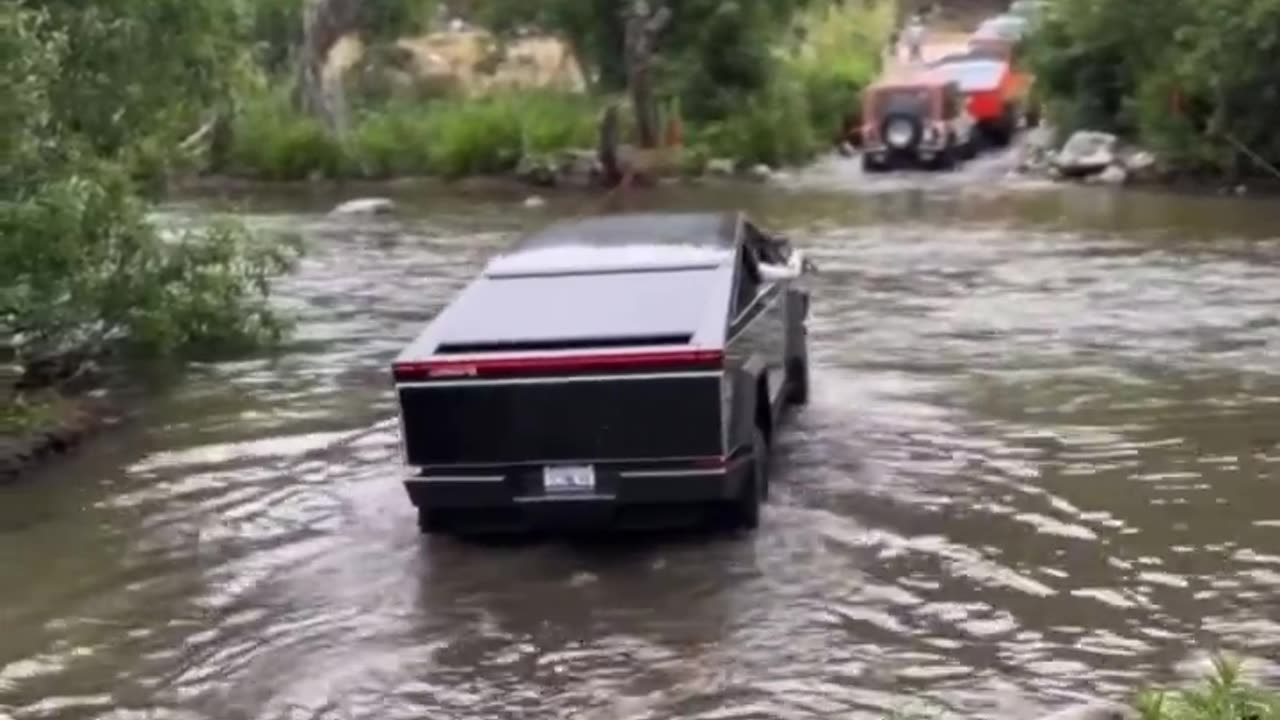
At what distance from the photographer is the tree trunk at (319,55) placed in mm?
38906

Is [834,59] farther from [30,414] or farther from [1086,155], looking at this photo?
[30,414]

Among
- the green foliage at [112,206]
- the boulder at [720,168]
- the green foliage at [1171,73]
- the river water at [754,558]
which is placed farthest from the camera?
the boulder at [720,168]

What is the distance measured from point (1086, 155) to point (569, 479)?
981 inches

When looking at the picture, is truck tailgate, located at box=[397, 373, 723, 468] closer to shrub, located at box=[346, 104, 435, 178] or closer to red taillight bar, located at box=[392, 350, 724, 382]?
red taillight bar, located at box=[392, 350, 724, 382]

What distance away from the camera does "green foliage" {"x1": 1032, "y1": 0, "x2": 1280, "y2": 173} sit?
97.7 ft

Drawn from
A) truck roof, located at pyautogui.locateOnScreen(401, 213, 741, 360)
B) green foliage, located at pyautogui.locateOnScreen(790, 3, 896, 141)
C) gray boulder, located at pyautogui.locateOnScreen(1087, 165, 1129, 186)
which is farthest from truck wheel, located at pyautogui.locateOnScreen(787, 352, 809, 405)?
green foliage, located at pyautogui.locateOnScreen(790, 3, 896, 141)

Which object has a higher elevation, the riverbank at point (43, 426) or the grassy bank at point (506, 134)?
the grassy bank at point (506, 134)

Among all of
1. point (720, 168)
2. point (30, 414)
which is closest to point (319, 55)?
point (720, 168)

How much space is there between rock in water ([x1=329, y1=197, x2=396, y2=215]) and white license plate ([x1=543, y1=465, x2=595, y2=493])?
21.5 m

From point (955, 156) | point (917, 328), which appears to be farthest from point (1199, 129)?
point (917, 328)

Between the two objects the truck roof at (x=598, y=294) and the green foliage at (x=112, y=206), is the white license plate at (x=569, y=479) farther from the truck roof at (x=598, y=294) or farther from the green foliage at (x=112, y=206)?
the green foliage at (x=112, y=206)

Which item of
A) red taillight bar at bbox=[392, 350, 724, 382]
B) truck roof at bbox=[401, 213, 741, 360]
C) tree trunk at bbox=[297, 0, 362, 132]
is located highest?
tree trunk at bbox=[297, 0, 362, 132]

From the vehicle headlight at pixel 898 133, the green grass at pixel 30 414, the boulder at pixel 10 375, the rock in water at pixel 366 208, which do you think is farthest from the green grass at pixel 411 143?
the green grass at pixel 30 414

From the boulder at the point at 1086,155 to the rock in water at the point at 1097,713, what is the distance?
26.0m
